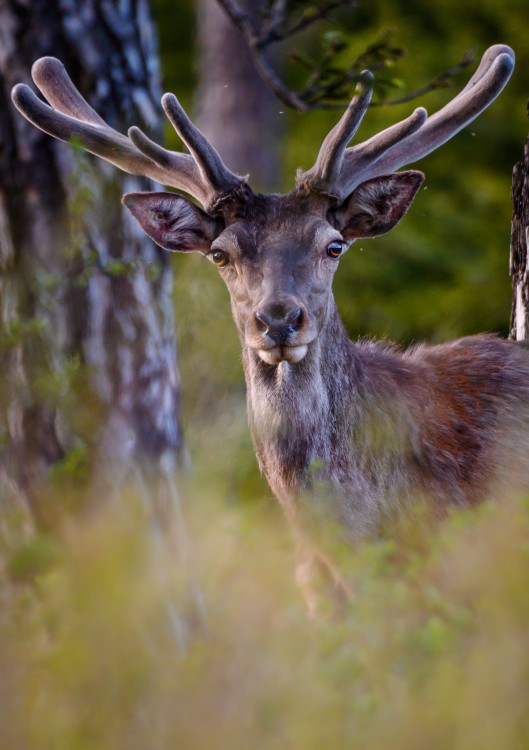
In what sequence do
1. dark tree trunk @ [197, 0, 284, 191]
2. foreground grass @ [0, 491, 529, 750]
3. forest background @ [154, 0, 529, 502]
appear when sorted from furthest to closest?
1. dark tree trunk @ [197, 0, 284, 191]
2. forest background @ [154, 0, 529, 502]
3. foreground grass @ [0, 491, 529, 750]

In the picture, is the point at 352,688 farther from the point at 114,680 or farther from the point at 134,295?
the point at 134,295

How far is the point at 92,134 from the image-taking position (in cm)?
596

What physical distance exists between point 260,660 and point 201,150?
3.13 m

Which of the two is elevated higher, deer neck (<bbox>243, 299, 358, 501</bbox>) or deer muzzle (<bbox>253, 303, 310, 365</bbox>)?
deer muzzle (<bbox>253, 303, 310, 365</bbox>)

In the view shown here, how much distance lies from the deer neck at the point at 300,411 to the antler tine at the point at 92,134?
39.1 inches

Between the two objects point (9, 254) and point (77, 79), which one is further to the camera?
point (77, 79)

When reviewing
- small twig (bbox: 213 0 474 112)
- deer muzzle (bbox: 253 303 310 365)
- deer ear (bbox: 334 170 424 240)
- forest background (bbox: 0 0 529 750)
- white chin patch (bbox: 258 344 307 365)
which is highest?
small twig (bbox: 213 0 474 112)

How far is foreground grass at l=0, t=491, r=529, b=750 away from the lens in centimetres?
298

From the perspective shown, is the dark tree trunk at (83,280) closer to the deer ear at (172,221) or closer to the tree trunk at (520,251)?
the deer ear at (172,221)

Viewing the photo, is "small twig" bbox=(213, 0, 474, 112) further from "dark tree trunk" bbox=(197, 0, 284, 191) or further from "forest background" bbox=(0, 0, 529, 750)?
"dark tree trunk" bbox=(197, 0, 284, 191)

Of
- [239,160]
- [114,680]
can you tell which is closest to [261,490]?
[114,680]

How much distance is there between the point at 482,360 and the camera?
6.18m

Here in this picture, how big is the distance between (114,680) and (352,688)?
2.04 feet

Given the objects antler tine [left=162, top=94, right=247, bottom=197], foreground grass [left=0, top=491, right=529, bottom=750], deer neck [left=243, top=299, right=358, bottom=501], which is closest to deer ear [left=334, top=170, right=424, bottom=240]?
antler tine [left=162, top=94, right=247, bottom=197]
